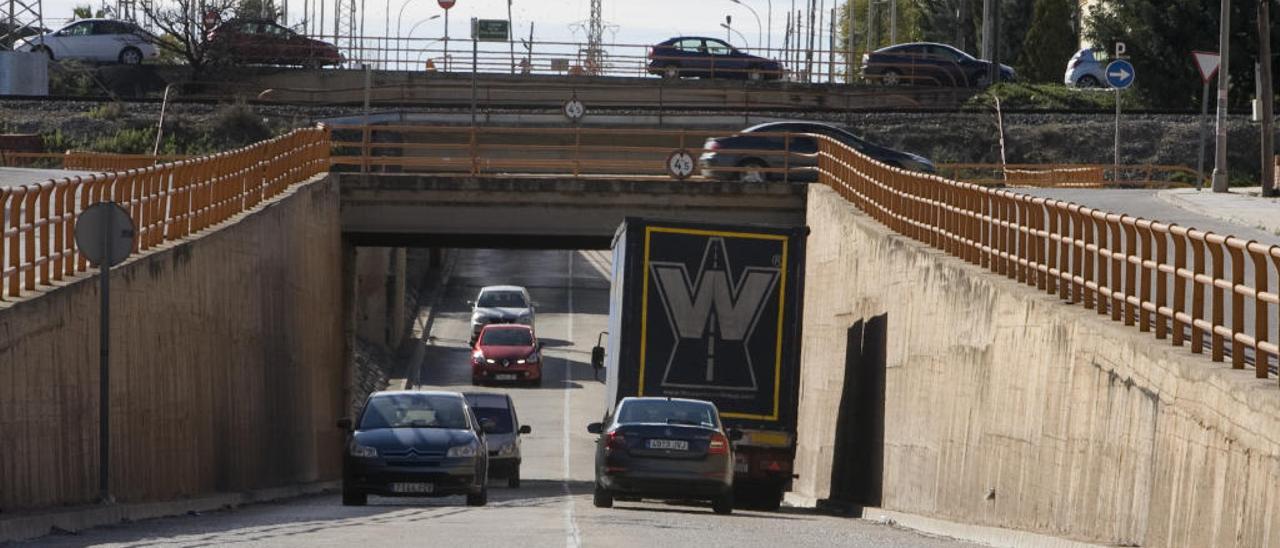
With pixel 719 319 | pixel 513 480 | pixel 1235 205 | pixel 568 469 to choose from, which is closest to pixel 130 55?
pixel 568 469

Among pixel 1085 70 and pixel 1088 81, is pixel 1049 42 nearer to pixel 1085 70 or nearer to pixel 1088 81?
pixel 1088 81

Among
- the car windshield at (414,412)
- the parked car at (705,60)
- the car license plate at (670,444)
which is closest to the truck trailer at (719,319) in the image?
the car windshield at (414,412)

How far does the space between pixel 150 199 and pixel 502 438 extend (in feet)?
31.7

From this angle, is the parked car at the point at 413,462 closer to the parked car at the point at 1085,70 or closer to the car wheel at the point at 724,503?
the car wheel at the point at 724,503

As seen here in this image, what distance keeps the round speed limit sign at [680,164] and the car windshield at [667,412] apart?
1692cm

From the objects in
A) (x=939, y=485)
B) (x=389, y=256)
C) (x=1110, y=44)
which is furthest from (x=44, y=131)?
(x=939, y=485)

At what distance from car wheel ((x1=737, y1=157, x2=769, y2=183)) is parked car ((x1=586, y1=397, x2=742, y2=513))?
17336 mm

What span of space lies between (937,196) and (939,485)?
5.38m

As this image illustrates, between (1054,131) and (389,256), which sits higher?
(1054,131)

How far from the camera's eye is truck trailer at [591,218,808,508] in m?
25.8

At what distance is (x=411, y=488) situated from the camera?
73.3 ft

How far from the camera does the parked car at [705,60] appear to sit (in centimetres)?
6762

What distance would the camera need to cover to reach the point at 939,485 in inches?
866

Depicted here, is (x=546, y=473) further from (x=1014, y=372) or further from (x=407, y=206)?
(x=1014, y=372)
